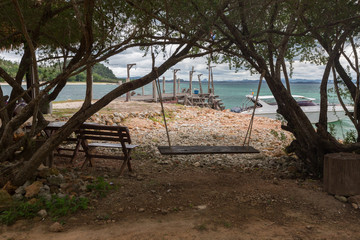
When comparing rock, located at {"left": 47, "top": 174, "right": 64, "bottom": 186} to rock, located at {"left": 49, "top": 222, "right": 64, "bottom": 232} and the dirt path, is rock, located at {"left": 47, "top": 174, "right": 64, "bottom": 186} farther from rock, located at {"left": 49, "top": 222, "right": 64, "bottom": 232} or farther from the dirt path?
rock, located at {"left": 49, "top": 222, "right": 64, "bottom": 232}

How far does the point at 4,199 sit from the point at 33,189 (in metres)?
0.38

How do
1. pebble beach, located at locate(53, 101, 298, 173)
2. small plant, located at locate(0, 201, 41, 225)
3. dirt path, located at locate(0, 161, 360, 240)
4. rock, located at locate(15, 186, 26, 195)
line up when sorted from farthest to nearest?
pebble beach, located at locate(53, 101, 298, 173), rock, located at locate(15, 186, 26, 195), small plant, located at locate(0, 201, 41, 225), dirt path, located at locate(0, 161, 360, 240)

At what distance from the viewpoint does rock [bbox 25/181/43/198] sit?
4258 millimetres

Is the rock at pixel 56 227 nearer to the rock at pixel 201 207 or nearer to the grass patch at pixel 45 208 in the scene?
the grass patch at pixel 45 208

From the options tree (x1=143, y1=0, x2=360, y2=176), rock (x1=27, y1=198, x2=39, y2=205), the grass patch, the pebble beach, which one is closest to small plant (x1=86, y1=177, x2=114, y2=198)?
the grass patch

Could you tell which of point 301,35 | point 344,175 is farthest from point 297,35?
point 344,175

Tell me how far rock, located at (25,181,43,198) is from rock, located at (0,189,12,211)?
226 millimetres

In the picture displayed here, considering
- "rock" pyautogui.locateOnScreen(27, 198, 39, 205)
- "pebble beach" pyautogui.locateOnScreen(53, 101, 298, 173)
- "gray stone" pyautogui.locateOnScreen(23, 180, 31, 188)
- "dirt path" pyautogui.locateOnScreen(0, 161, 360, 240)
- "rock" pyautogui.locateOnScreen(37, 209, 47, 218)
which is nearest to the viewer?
"dirt path" pyautogui.locateOnScreen(0, 161, 360, 240)

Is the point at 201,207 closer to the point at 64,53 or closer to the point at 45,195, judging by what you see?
the point at 45,195

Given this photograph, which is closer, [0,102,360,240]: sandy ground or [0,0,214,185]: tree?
[0,102,360,240]: sandy ground

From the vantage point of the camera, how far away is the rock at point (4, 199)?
13.0 feet

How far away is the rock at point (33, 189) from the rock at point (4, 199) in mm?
226

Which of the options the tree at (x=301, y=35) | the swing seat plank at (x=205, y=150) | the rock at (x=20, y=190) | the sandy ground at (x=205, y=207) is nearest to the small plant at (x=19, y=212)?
the sandy ground at (x=205, y=207)

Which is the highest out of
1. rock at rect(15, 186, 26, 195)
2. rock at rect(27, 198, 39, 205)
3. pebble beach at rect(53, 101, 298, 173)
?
rock at rect(15, 186, 26, 195)
